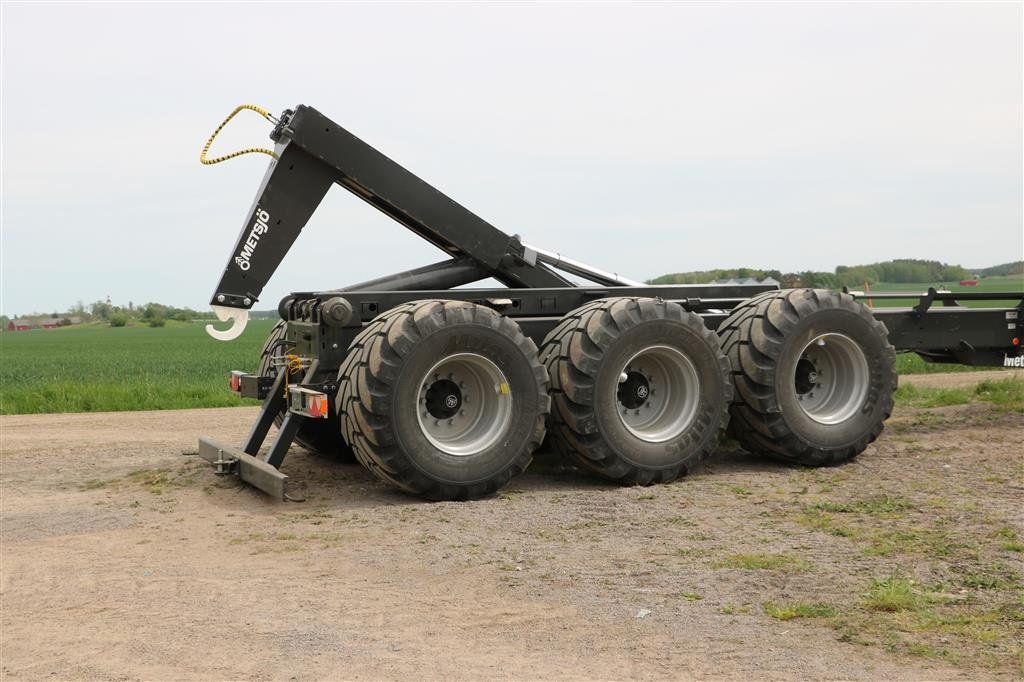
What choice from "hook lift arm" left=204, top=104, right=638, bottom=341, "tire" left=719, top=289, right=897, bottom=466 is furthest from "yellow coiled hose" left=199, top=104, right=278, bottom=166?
"tire" left=719, top=289, right=897, bottom=466

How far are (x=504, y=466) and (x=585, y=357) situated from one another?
1009 millimetres

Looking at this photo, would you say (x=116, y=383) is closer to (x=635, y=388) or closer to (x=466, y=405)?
(x=466, y=405)

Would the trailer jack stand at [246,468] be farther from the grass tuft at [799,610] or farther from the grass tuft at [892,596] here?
the grass tuft at [892,596]

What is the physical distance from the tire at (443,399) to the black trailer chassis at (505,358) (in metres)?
0.01

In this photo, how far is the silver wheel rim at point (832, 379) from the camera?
9.20 meters

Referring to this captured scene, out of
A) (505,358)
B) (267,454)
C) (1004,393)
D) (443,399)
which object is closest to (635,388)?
(505,358)

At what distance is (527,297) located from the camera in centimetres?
864

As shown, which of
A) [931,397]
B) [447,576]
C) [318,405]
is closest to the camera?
[447,576]

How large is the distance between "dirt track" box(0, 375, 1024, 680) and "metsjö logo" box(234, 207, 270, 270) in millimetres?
1764

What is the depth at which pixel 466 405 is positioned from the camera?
7.96 m

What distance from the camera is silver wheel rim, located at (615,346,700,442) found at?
8.37 meters

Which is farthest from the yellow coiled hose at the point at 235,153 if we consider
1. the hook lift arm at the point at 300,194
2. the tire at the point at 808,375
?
the tire at the point at 808,375

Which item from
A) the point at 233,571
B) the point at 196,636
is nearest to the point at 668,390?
the point at 233,571

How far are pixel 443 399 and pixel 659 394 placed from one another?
186 cm
